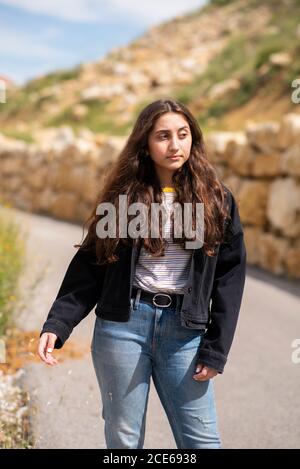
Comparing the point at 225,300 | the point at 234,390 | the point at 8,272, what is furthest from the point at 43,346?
the point at 8,272

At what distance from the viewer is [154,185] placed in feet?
9.36

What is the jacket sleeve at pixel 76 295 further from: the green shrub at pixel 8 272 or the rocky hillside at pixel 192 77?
the rocky hillside at pixel 192 77

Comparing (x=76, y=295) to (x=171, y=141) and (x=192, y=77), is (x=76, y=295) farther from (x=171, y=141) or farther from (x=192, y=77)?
(x=192, y=77)

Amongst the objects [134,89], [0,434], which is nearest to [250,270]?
[0,434]

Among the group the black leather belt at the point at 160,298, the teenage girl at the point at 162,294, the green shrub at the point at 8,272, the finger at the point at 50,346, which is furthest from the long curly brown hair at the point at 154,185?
the green shrub at the point at 8,272

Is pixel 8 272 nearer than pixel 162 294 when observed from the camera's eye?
No

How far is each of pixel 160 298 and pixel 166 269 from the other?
0.11 metres

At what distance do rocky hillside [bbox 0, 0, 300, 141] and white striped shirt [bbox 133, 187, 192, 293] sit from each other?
11973 millimetres

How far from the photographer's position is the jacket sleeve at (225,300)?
8.70 feet

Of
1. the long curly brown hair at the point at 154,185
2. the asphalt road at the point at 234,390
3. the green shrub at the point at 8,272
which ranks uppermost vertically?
the long curly brown hair at the point at 154,185

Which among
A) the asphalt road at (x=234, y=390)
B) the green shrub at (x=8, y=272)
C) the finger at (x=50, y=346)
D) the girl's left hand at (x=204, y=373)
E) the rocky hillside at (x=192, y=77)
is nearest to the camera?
the girl's left hand at (x=204, y=373)

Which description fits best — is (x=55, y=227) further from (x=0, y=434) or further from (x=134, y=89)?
(x=134, y=89)

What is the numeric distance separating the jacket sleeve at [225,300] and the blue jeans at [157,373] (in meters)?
0.06

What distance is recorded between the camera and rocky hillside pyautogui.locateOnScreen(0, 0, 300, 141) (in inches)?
699
